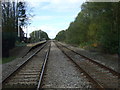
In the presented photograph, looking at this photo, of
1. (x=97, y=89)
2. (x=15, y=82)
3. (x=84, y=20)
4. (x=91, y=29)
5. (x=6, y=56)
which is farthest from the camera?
(x=84, y=20)

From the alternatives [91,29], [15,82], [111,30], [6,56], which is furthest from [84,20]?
[15,82]

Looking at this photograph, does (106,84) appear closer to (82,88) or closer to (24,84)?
(82,88)

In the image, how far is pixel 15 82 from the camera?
349 inches

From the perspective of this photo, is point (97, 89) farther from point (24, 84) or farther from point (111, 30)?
point (111, 30)

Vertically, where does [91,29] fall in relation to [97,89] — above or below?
above

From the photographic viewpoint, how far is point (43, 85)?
8148 mm

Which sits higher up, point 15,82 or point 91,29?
point 91,29

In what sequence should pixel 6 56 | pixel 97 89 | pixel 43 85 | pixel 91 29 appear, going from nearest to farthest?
1. pixel 97 89
2. pixel 43 85
3. pixel 6 56
4. pixel 91 29

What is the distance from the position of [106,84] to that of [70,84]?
1342 mm

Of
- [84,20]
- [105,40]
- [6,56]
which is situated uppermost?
[84,20]

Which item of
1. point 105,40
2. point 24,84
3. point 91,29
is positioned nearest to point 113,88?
point 24,84

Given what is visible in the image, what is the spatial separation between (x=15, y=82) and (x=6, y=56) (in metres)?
13.1

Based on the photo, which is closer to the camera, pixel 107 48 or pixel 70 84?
pixel 70 84

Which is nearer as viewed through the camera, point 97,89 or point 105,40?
point 97,89
